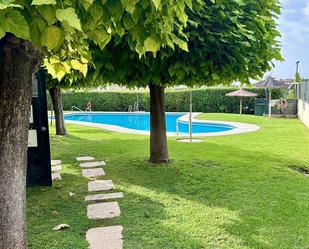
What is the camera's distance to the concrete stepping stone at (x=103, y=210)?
4798mm

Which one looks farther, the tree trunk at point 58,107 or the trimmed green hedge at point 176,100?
the trimmed green hedge at point 176,100

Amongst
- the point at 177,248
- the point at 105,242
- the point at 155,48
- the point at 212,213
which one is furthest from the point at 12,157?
the point at 212,213

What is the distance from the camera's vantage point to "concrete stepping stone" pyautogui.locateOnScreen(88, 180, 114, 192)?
6.17 m

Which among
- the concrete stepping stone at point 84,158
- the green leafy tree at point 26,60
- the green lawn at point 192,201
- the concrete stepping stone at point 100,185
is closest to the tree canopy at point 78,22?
the green leafy tree at point 26,60

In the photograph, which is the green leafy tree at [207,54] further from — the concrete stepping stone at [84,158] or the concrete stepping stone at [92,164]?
the concrete stepping stone at [84,158]

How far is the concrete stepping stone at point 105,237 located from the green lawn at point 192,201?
9cm

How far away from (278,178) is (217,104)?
19470 millimetres

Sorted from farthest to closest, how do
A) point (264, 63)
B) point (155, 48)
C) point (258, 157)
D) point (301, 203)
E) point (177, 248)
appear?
→ point (258, 157), point (264, 63), point (301, 203), point (177, 248), point (155, 48)

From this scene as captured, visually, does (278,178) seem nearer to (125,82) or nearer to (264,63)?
(264,63)

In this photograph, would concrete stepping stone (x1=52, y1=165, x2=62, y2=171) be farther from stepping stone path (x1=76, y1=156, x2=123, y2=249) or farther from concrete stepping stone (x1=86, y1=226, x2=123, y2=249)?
concrete stepping stone (x1=86, y1=226, x2=123, y2=249)

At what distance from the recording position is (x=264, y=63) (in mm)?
6641

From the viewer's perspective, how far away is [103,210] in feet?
16.5

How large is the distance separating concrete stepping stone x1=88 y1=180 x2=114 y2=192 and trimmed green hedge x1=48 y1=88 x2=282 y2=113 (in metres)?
20.1

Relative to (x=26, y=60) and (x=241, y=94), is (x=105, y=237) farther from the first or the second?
(x=241, y=94)
